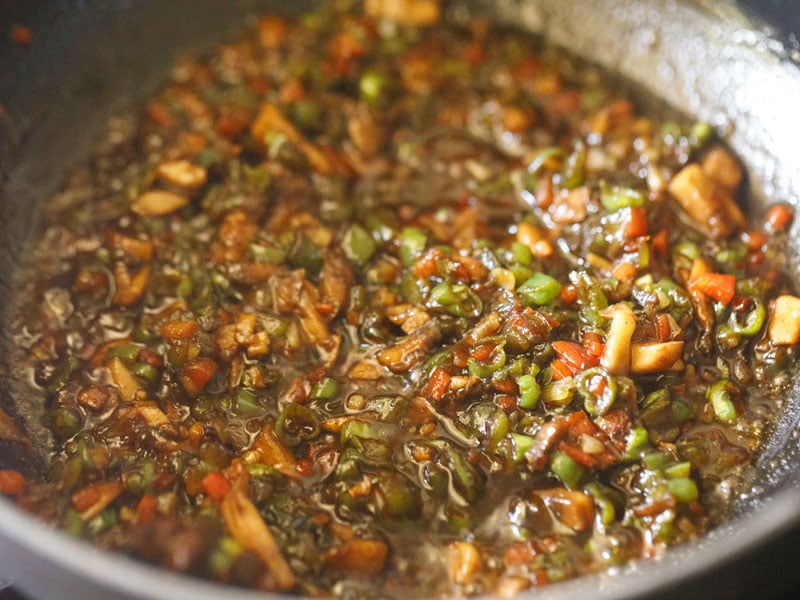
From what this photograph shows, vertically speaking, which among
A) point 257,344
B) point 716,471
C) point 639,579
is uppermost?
point 639,579

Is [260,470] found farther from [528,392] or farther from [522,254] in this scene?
[522,254]

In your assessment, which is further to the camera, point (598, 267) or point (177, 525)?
point (598, 267)

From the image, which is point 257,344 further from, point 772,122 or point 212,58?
point 772,122

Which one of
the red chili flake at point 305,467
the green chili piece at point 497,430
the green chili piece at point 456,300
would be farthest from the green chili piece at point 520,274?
the red chili flake at point 305,467

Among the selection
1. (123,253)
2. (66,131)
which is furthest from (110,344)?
(66,131)

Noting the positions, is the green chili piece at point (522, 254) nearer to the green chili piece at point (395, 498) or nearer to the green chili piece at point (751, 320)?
the green chili piece at point (751, 320)

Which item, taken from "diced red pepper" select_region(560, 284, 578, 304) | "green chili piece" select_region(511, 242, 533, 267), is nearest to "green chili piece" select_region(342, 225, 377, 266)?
"green chili piece" select_region(511, 242, 533, 267)
